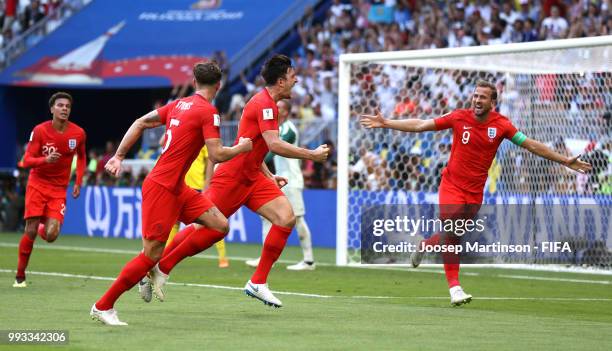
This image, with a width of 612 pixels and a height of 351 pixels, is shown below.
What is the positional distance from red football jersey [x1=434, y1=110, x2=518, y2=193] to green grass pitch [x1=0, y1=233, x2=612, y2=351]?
1.30m

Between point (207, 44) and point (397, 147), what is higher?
point (207, 44)

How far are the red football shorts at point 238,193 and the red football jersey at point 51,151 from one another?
348cm

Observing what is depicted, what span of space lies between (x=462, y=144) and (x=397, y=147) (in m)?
9.71

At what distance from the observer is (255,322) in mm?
10367

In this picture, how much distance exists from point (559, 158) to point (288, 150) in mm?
3019

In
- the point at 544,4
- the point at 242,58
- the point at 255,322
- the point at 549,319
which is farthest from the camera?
the point at 242,58

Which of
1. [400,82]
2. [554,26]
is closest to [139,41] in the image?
[400,82]

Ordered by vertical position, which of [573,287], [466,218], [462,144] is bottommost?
[573,287]

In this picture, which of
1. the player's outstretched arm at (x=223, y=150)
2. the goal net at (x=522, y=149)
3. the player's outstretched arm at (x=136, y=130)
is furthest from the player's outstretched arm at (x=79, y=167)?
the player's outstretched arm at (x=223, y=150)

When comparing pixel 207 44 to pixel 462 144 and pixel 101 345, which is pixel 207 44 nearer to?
pixel 462 144

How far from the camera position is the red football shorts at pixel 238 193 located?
11750 millimetres

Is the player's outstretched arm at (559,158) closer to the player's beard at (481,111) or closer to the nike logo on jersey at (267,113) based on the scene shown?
the player's beard at (481,111)

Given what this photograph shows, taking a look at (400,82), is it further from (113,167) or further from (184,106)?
(113,167)

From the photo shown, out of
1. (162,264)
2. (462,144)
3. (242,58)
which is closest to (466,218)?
(462,144)
